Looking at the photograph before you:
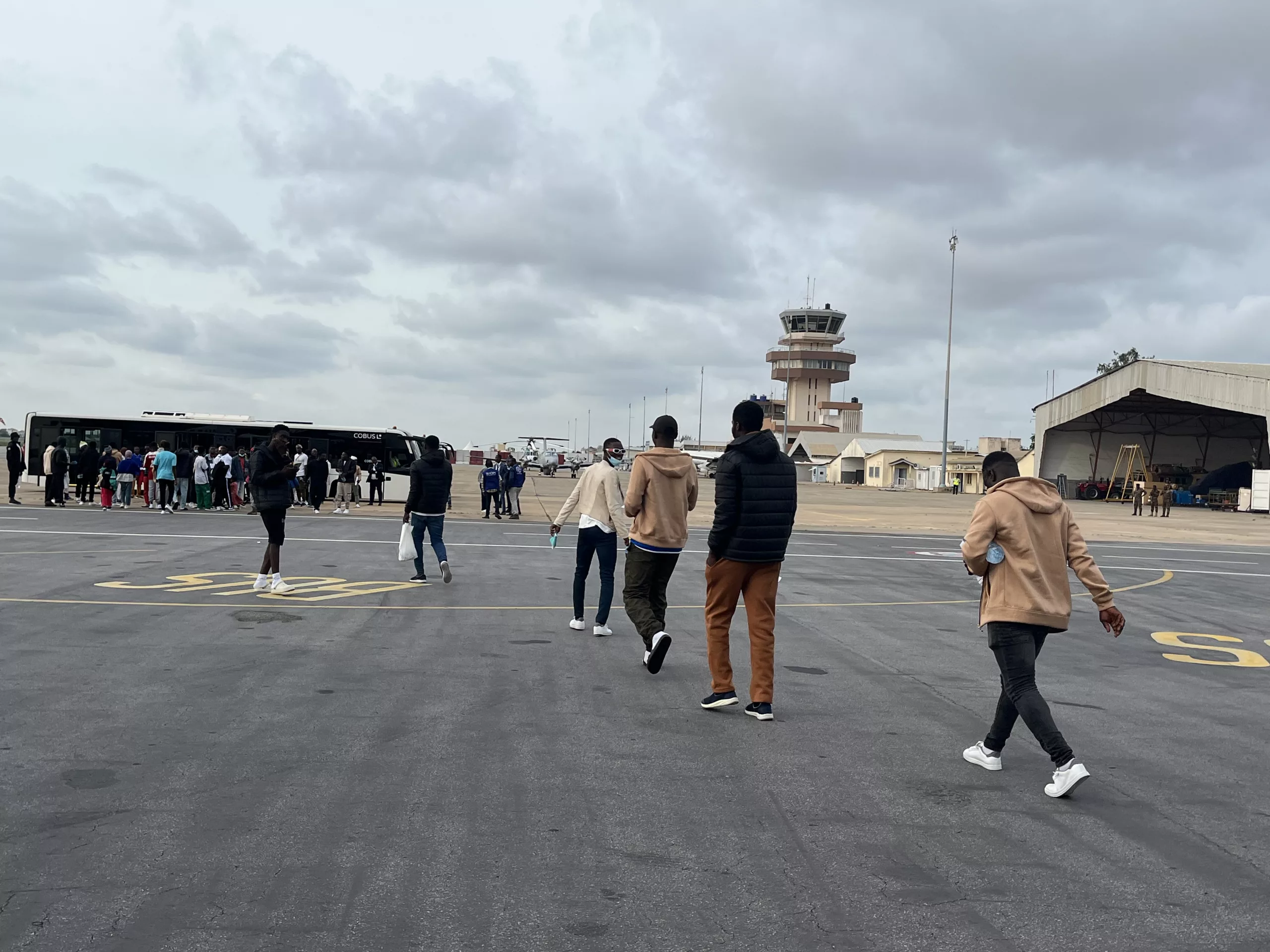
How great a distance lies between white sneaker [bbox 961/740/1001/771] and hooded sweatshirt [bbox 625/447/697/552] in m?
2.96

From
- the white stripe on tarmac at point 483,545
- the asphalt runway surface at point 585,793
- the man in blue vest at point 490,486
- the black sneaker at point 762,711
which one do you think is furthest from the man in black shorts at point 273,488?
the man in blue vest at point 490,486

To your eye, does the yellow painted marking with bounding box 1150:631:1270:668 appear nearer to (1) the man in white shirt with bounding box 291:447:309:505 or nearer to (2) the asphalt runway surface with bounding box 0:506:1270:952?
(2) the asphalt runway surface with bounding box 0:506:1270:952

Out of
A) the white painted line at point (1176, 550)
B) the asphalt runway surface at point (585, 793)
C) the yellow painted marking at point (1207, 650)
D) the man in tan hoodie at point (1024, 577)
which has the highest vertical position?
the man in tan hoodie at point (1024, 577)

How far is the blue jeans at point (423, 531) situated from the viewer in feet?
43.9

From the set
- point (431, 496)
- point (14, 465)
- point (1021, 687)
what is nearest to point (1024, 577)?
point (1021, 687)

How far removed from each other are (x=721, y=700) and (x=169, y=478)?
23172 mm

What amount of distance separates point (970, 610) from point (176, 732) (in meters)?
9.58

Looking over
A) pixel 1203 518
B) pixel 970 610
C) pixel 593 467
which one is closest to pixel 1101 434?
pixel 1203 518

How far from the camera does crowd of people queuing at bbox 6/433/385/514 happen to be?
28047 millimetres

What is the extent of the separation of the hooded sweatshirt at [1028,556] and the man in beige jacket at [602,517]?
443cm

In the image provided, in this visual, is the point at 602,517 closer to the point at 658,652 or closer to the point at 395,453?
the point at 658,652

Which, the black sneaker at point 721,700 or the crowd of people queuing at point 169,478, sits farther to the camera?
the crowd of people queuing at point 169,478

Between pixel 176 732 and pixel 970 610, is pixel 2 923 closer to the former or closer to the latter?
pixel 176 732

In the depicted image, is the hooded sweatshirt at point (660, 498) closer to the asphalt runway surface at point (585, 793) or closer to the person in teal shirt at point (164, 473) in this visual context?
the asphalt runway surface at point (585, 793)
